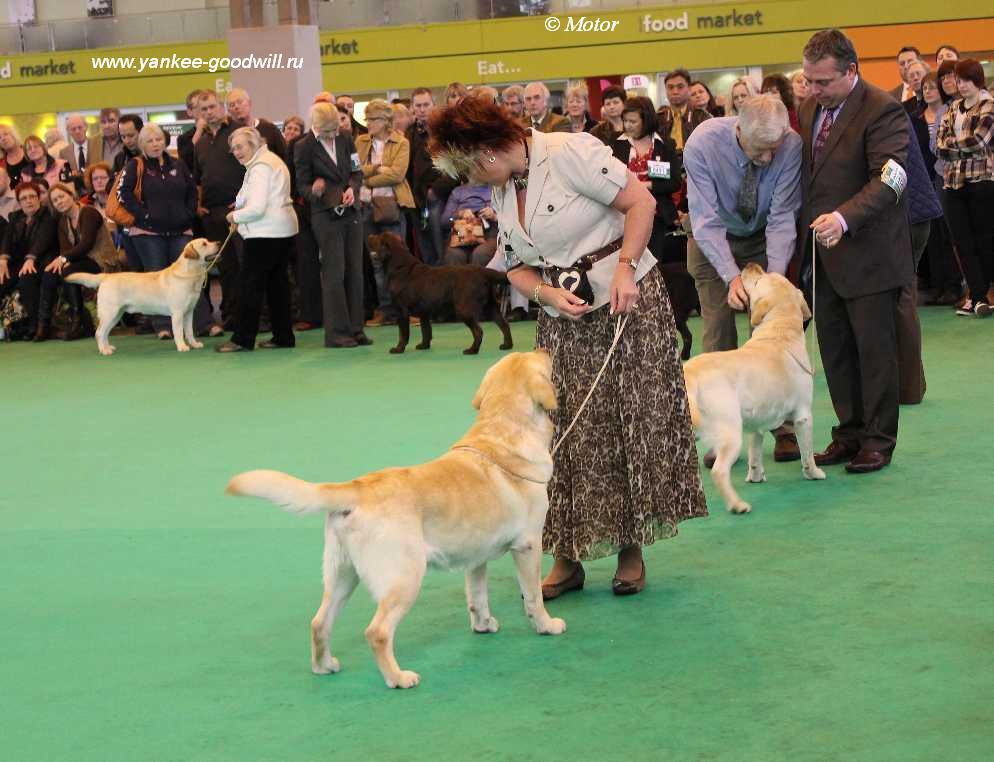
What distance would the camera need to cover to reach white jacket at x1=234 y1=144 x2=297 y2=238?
10117 millimetres

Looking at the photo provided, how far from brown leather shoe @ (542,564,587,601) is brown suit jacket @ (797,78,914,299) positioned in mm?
1874

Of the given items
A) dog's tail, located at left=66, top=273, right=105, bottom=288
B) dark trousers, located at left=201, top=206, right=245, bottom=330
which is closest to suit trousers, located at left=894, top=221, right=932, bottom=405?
dark trousers, located at left=201, top=206, right=245, bottom=330

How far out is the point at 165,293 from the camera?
1102 centimetres

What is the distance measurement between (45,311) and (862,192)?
9670 millimetres

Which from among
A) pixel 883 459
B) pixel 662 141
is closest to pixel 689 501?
pixel 883 459

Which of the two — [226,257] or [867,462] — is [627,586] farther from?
[226,257]

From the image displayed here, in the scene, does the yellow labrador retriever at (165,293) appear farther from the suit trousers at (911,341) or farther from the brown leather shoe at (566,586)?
the brown leather shoe at (566,586)

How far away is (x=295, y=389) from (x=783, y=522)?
455cm

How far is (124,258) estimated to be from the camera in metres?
12.3

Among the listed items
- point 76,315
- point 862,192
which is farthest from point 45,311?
point 862,192

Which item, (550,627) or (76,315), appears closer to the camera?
(550,627)

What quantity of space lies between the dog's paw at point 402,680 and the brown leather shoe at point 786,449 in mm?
2908

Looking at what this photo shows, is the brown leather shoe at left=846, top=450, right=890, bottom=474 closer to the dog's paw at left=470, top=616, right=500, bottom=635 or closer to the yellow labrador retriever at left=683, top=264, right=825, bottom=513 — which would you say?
the yellow labrador retriever at left=683, top=264, right=825, bottom=513

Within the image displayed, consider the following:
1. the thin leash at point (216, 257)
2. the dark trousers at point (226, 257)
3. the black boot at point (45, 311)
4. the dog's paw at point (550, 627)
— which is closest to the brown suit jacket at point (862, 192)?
the dog's paw at point (550, 627)
